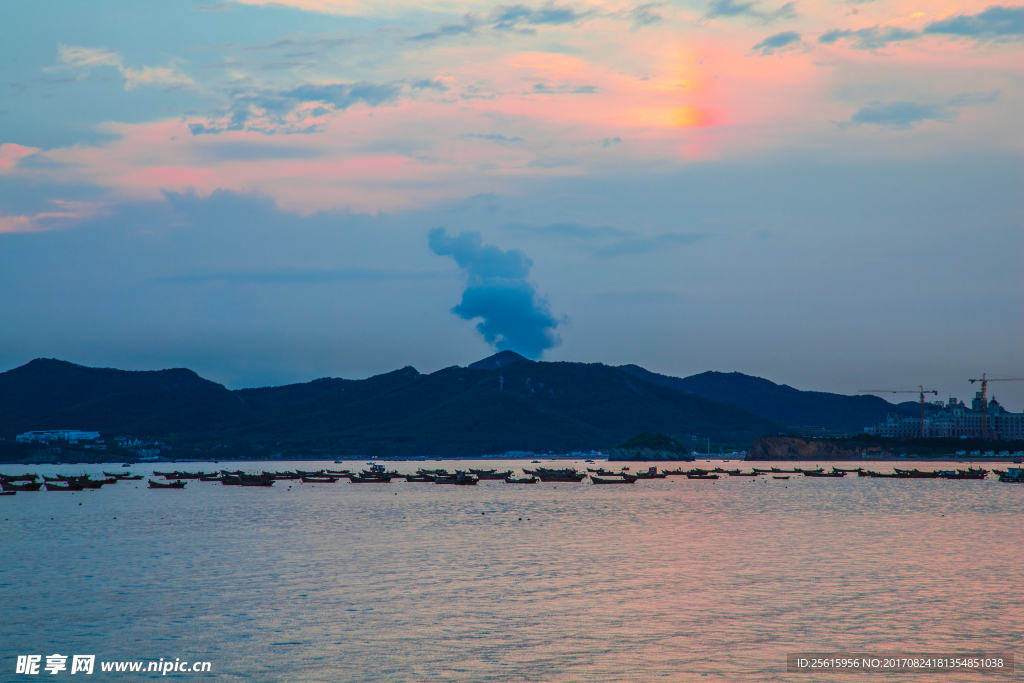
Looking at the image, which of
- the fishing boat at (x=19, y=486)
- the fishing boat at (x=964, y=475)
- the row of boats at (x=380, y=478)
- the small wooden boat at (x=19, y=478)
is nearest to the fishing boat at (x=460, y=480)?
the row of boats at (x=380, y=478)

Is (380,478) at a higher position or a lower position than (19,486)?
higher

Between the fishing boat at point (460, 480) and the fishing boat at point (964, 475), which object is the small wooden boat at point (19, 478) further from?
the fishing boat at point (964, 475)

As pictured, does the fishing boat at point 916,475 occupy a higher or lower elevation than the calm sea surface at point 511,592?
lower

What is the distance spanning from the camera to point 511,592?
135 feet

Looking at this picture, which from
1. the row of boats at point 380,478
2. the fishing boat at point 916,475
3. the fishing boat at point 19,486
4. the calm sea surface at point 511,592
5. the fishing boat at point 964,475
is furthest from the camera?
the fishing boat at point 916,475

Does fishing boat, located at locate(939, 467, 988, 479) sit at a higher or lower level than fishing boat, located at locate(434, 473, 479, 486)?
higher

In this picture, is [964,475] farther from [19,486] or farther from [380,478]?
[19,486]

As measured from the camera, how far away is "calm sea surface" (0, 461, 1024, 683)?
2941 cm

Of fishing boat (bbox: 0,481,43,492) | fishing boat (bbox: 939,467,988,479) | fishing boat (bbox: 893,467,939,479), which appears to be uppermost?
fishing boat (bbox: 939,467,988,479)

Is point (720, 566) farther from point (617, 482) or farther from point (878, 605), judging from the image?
point (617, 482)

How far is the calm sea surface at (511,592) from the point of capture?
1158 inches

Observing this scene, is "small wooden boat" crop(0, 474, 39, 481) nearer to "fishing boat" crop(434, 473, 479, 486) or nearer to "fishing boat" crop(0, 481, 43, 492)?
"fishing boat" crop(0, 481, 43, 492)

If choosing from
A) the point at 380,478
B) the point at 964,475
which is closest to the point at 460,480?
the point at 380,478

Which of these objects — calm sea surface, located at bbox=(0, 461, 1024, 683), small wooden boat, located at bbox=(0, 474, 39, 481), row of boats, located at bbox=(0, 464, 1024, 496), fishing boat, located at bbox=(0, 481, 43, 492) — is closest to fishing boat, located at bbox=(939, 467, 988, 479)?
row of boats, located at bbox=(0, 464, 1024, 496)
